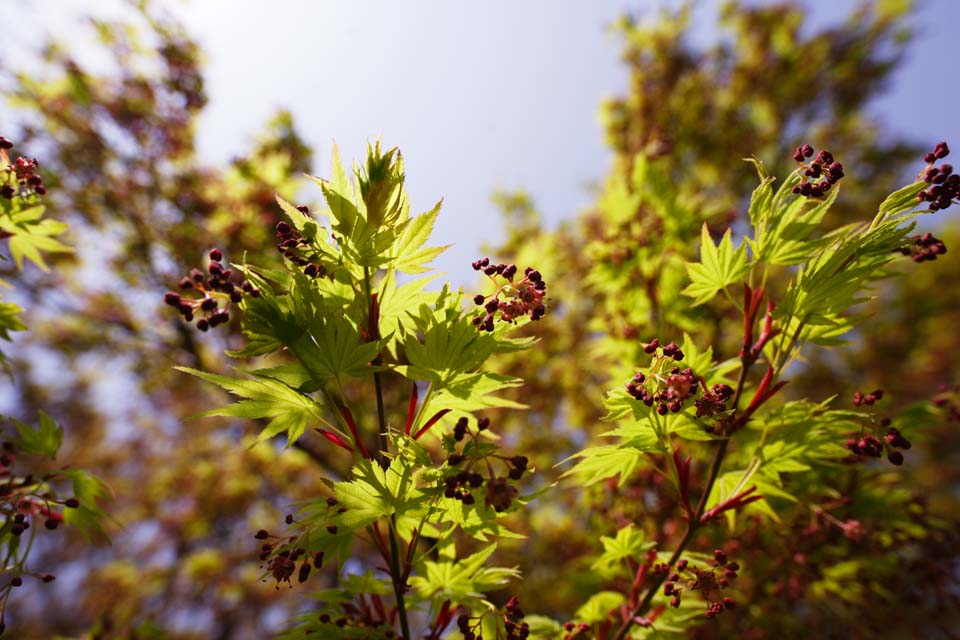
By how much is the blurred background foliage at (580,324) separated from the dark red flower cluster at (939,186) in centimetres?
93

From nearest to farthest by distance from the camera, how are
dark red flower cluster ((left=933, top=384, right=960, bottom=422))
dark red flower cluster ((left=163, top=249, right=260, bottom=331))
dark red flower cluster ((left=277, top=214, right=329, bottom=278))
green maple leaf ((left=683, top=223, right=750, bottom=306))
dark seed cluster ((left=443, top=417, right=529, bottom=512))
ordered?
dark seed cluster ((left=443, top=417, right=529, bottom=512)) → dark red flower cluster ((left=163, top=249, right=260, bottom=331)) → dark red flower cluster ((left=277, top=214, right=329, bottom=278)) → green maple leaf ((left=683, top=223, right=750, bottom=306)) → dark red flower cluster ((left=933, top=384, right=960, bottom=422))

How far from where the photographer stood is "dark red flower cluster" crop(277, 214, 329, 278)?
4.56 ft

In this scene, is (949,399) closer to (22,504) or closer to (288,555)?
(288,555)

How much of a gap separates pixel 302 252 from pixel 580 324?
4.26m

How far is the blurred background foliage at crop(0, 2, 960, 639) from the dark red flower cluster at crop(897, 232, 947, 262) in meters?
0.69

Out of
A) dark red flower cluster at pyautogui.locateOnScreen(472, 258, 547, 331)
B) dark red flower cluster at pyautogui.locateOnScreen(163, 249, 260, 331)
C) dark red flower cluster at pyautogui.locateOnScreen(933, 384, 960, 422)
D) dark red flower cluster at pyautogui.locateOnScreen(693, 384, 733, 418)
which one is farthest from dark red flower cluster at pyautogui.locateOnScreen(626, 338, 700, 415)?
dark red flower cluster at pyautogui.locateOnScreen(933, 384, 960, 422)

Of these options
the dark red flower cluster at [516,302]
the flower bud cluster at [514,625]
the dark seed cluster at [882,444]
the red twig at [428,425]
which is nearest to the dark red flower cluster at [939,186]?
the dark seed cluster at [882,444]

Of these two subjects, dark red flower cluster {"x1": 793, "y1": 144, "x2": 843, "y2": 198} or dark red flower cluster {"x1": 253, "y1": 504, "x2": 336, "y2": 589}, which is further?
dark red flower cluster {"x1": 793, "y1": 144, "x2": 843, "y2": 198}

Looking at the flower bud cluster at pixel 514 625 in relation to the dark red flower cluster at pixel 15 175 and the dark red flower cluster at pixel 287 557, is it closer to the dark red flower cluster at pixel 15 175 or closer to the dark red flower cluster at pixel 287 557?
the dark red flower cluster at pixel 287 557

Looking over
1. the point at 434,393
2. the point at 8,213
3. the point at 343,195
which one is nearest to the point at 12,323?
the point at 8,213

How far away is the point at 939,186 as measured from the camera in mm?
1379

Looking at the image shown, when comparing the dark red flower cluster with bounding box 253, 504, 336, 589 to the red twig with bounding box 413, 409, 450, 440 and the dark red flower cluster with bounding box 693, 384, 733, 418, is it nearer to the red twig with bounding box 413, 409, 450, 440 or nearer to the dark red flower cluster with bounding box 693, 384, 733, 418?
Answer: the red twig with bounding box 413, 409, 450, 440

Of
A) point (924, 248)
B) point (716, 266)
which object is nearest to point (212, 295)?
point (716, 266)

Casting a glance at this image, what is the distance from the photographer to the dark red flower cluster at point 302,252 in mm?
1388
